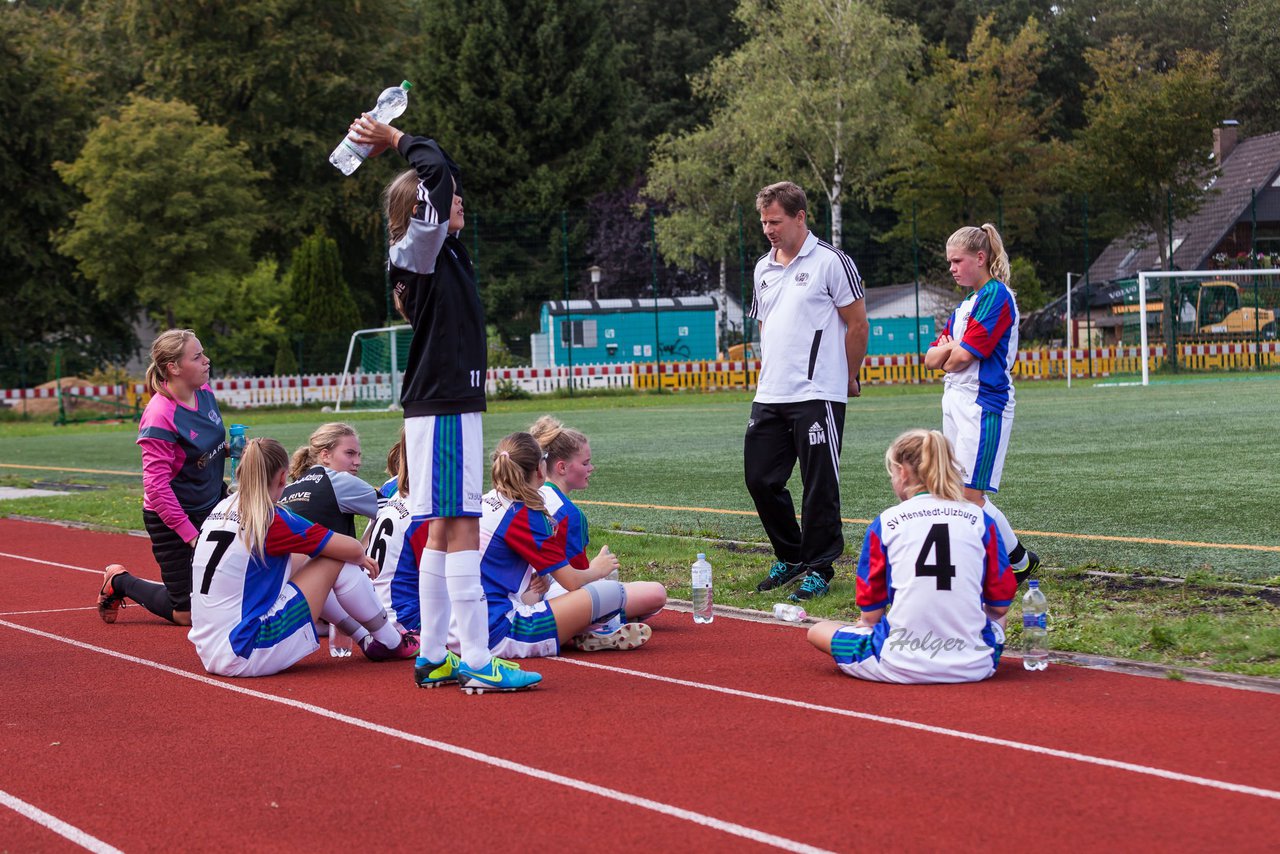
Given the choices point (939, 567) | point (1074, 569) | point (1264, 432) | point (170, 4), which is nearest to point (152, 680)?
point (939, 567)

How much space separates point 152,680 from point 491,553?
152 cm

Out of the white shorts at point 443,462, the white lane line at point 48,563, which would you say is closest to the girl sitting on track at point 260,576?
the white shorts at point 443,462

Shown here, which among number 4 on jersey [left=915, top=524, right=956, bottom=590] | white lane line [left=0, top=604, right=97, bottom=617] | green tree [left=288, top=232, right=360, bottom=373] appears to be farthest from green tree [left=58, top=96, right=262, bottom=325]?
number 4 on jersey [left=915, top=524, right=956, bottom=590]

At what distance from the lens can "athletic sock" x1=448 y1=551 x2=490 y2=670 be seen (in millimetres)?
5633

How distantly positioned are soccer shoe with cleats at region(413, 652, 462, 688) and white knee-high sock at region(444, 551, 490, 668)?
13 cm

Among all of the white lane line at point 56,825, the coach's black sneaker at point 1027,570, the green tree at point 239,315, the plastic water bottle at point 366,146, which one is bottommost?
the white lane line at point 56,825

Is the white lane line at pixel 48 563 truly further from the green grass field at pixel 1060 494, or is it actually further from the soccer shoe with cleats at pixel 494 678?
the soccer shoe with cleats at pixel 494 678

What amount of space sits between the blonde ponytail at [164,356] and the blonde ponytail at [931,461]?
3.71 m

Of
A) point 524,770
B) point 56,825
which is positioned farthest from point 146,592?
point 524,770

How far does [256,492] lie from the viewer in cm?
616

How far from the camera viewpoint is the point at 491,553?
250 inches

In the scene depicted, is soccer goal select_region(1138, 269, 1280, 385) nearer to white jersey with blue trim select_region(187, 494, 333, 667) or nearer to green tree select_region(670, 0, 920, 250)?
green tree select_region(670, 0, 920, 250)

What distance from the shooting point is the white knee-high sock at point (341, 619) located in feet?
21.8

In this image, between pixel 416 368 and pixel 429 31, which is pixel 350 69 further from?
pixel 416 368
